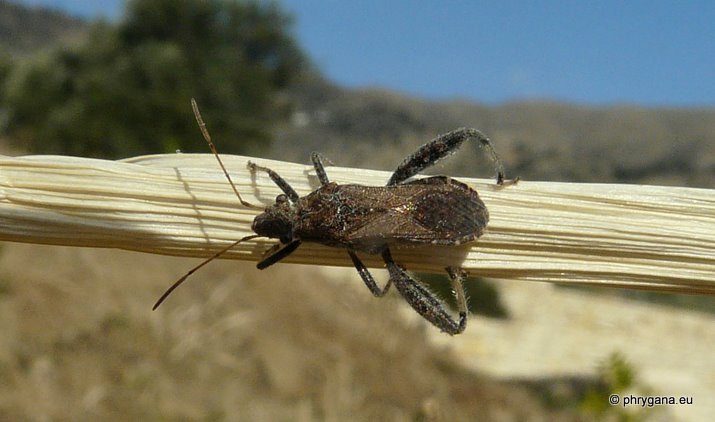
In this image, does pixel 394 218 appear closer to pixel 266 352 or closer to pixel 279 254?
pixel 279 254

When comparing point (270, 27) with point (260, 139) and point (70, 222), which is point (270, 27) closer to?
point (260, 139)

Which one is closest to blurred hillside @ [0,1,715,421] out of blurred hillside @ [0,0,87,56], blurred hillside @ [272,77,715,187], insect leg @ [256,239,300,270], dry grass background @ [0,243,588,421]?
dry grass background @ [0,243,588,421]

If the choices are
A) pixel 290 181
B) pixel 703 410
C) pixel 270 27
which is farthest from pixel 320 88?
pixel 290 181

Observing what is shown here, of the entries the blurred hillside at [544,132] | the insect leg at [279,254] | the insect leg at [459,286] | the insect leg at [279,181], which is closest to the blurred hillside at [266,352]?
the insect leg at [279,181]

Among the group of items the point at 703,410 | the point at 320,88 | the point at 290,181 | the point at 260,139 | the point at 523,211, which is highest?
the point at 523,211

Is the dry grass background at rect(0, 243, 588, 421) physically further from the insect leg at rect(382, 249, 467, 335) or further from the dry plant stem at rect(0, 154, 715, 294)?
the dry plant stem at rect(0, 154, 715, 294)

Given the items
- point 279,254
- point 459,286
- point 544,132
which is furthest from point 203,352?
point 544,132

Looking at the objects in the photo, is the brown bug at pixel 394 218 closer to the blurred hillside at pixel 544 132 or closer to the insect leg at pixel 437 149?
the insect leg at pixel 437 149
